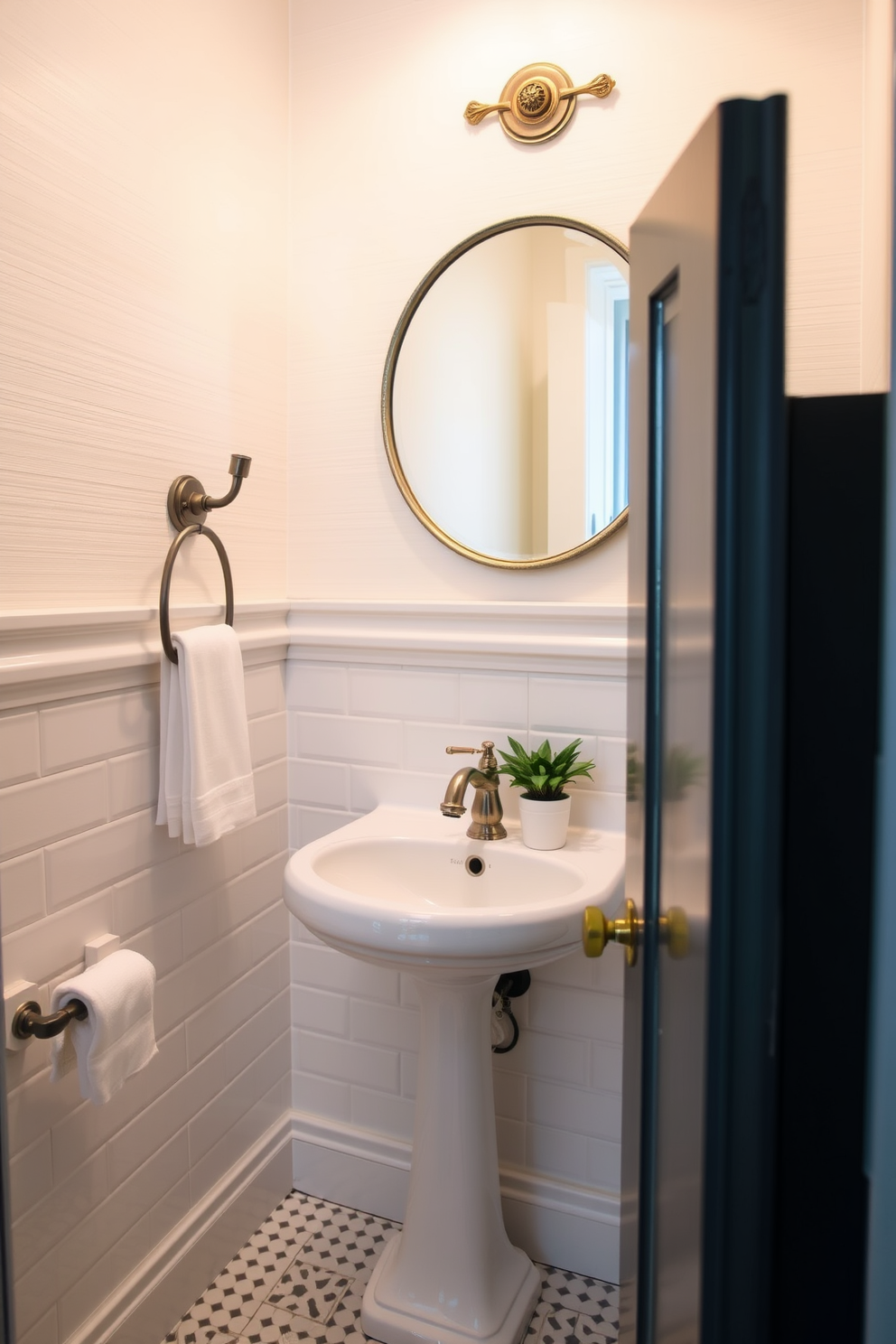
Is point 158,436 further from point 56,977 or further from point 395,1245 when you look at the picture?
point 395,1245

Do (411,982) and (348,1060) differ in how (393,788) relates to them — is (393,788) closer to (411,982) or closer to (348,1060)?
(411,982)

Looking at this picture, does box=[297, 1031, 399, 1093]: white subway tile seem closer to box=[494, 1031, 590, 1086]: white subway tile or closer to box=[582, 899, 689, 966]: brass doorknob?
box=[494, 1031, 590, 1086]: white subway tile

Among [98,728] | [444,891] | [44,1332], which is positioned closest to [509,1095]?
[444,891]

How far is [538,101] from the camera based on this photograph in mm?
1493

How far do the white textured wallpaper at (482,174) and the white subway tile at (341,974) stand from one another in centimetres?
77

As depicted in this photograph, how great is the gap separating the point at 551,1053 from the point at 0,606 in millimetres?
1237

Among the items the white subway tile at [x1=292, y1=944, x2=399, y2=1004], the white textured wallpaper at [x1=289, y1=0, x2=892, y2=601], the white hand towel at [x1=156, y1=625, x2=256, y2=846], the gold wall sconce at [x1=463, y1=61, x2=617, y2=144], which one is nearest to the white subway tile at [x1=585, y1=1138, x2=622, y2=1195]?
the white subway tile at [x1=292, y1=944, x2=399, y2=1004]

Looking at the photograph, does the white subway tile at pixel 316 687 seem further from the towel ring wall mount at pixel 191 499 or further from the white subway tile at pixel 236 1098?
the white subway tile at pixel 236 1098

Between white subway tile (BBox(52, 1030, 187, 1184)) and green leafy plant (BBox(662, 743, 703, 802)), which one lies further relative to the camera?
white subway tile (BBox(52, 1030, 187, 1184))

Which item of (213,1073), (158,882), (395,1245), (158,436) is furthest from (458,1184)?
(158,436)

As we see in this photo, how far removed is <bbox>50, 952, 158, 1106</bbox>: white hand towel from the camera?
1.12m

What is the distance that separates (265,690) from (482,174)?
1.06 meters

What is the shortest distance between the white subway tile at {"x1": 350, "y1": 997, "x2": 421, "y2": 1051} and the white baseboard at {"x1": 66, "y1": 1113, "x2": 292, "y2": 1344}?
279 millimetres

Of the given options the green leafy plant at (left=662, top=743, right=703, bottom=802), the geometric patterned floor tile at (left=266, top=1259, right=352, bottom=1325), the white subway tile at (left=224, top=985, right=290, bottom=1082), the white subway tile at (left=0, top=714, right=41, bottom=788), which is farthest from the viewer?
the white subway tile at (left=224, top=985, right=290, bottom=1082)
